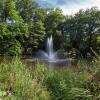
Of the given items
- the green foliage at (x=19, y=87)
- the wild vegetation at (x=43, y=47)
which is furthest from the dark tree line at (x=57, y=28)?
the green foliage at (x=19, y=87)

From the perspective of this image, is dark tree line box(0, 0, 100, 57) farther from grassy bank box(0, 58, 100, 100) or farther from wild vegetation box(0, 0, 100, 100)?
grassy bank box(0, 58, 100, 100)

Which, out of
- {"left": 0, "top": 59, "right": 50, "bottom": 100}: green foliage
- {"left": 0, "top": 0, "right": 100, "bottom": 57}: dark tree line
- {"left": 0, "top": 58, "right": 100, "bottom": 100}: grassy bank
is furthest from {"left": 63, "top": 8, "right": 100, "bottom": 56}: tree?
{"left": 0, "top": 59, "right": 50, "bottom": 100}: green foliage

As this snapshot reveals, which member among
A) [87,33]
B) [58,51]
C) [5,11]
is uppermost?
[5,11]

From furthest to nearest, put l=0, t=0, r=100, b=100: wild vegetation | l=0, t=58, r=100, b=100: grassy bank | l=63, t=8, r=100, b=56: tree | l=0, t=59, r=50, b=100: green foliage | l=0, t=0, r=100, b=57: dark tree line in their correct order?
l=63, t=8, r=100, b=56: tree
l=0, t=0, r=100, b=57: dark tree line
l=0, t=0, r=100, b=100: wild vegetation
l=0, t=59, r=50, b=100: green foliage
l=0, t=58, r=100, b=100: grassy bank

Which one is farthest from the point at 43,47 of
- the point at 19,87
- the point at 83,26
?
the point at 19,87

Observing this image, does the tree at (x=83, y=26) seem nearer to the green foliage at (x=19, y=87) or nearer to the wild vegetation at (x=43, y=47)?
the wild vegetation at (x=43, y=47)

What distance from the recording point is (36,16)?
40.3 m

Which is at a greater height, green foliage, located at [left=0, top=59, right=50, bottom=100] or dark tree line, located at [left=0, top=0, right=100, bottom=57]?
dark tree line, located at [left=0, top=0, right=100, bottom=57]

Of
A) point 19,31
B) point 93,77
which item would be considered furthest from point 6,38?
point 93,77

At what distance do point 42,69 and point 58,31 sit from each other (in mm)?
35051

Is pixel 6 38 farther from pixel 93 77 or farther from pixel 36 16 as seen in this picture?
pixel 93 77

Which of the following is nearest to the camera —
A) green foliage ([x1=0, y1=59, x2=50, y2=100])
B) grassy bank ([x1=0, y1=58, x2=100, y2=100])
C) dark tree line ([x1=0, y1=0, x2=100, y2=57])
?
grassy bank ([x1=0, y1=58, x2=100, y2=100])

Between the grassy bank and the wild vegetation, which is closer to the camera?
the grassy bank

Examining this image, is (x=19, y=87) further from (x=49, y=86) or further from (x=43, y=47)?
(x=43, y=47)
